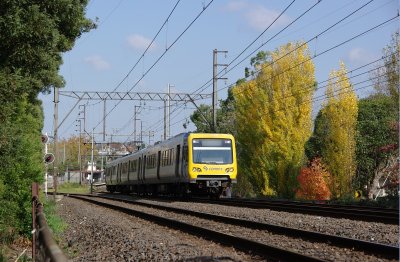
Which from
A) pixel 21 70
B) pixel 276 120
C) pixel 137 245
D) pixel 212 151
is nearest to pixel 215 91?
pixel 276 120

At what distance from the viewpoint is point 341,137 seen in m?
42.1

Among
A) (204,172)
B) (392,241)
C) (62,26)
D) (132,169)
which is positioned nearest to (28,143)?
(62,26)

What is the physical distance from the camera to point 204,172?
2959 centimetres

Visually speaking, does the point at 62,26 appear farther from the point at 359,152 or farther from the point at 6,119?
the point at 359,152

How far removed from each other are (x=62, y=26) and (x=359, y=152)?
31.2 metres

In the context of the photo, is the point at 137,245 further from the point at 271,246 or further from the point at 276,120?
the point at 276,120

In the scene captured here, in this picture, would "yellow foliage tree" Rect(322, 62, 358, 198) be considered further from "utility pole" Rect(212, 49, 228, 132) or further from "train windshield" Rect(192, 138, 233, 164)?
"train windshield" Rect(192, 138, 233, 164)

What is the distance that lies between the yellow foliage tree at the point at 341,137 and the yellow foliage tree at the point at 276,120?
119 inches

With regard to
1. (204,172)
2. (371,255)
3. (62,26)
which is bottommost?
(371,255)

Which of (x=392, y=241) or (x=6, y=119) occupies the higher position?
(x=6, y=119)

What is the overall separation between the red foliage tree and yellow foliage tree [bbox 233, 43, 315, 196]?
672 millimetres

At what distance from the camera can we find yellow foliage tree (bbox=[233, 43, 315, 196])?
4562cm

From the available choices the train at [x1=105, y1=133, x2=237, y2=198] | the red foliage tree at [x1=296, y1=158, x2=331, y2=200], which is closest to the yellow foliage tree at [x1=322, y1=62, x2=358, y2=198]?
the red foliage tree at [x1=296, y1=158, x2=331, y2=200]

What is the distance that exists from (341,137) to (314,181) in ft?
12.8
